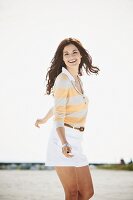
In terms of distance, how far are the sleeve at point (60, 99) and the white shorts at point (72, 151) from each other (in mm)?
64

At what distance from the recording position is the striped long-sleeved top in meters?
1.74

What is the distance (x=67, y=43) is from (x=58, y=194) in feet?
8.80

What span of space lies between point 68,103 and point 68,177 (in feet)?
1.15

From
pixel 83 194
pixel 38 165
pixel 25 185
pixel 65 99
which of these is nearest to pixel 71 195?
pixel 83 194

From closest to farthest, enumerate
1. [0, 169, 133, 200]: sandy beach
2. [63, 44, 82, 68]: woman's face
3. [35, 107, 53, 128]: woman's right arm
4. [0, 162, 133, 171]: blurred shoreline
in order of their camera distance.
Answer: [63, 44, 82, 68]: woman's face < [35, 107, 53, 128]: woman's right arm < [0, 169, 133, 200]: sandy beach < [0, 162, 133, 171]: blurred shoreline

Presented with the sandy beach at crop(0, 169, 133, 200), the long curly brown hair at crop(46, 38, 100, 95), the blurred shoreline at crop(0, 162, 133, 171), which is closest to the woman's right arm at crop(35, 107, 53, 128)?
the long curly brown hair at crop(46, 38, 100, 95)

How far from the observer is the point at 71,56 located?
1.92m

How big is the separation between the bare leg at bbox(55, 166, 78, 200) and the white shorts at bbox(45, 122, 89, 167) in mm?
31

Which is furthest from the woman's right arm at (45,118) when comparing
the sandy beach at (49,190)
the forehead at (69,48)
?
the sandy beach at (49,190)

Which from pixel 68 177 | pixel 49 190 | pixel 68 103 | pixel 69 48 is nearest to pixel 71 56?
pixel 69 48

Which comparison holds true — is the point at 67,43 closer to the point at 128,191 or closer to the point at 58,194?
the point at 58,194

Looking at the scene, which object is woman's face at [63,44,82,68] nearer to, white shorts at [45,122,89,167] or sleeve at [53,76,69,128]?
sleeve at [53,76,69,128]

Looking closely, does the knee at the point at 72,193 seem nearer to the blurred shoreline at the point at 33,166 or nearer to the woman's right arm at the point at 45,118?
the woman's right arm at the point at 45,118

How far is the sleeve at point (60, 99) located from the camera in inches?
68.1
